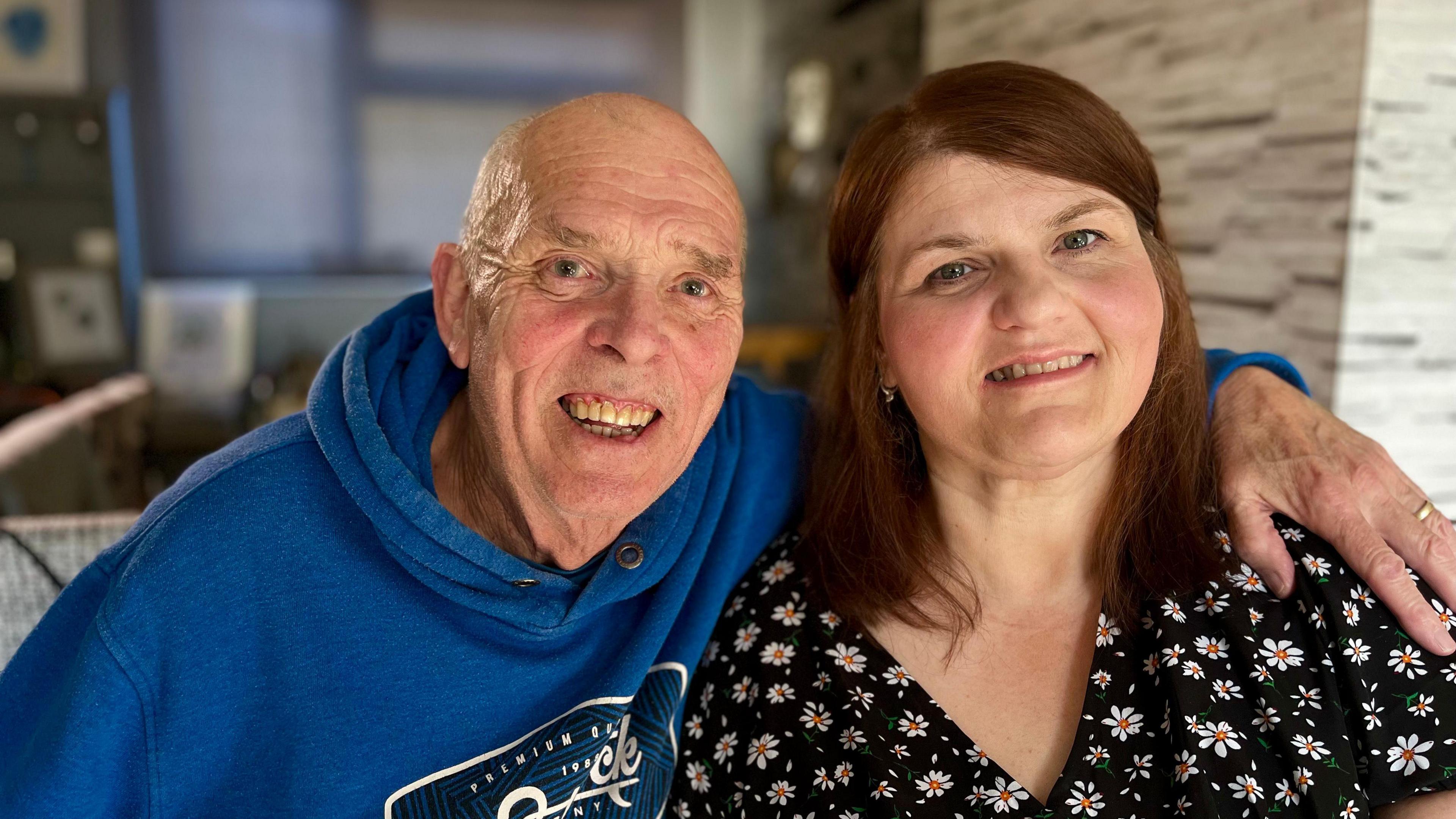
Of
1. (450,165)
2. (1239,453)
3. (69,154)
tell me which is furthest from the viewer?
(450,165)

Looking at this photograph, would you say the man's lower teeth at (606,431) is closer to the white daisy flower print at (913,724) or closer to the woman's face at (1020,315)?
the woman's face at (1020,315)

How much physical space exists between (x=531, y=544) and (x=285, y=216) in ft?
16.9

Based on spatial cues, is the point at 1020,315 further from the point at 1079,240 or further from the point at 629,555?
the point at 629,555

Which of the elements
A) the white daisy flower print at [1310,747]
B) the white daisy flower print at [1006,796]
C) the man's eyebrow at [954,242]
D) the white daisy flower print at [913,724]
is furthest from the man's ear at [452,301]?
the white daisy flower print at [1310,747]

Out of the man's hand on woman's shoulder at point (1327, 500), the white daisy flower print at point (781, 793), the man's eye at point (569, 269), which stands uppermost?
the man's eye at point (569, 269)

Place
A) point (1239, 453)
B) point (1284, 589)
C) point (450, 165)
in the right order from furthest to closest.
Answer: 1. point (450, 165)
2. point (1239, 453)
3. point (1284, 589)

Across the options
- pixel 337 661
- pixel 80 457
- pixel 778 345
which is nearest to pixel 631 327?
pixel 337 661

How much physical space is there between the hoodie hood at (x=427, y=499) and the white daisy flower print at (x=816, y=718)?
244 millimetres

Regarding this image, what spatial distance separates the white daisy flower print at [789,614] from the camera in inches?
51.3

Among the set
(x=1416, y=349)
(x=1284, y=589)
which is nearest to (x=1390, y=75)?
(x=1416, y=349)

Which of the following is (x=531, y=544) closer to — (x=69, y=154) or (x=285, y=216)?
(x=69, y=154)

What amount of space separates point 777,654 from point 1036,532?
1.20 feet

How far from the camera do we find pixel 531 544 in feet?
4.18

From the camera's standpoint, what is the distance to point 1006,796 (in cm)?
110
